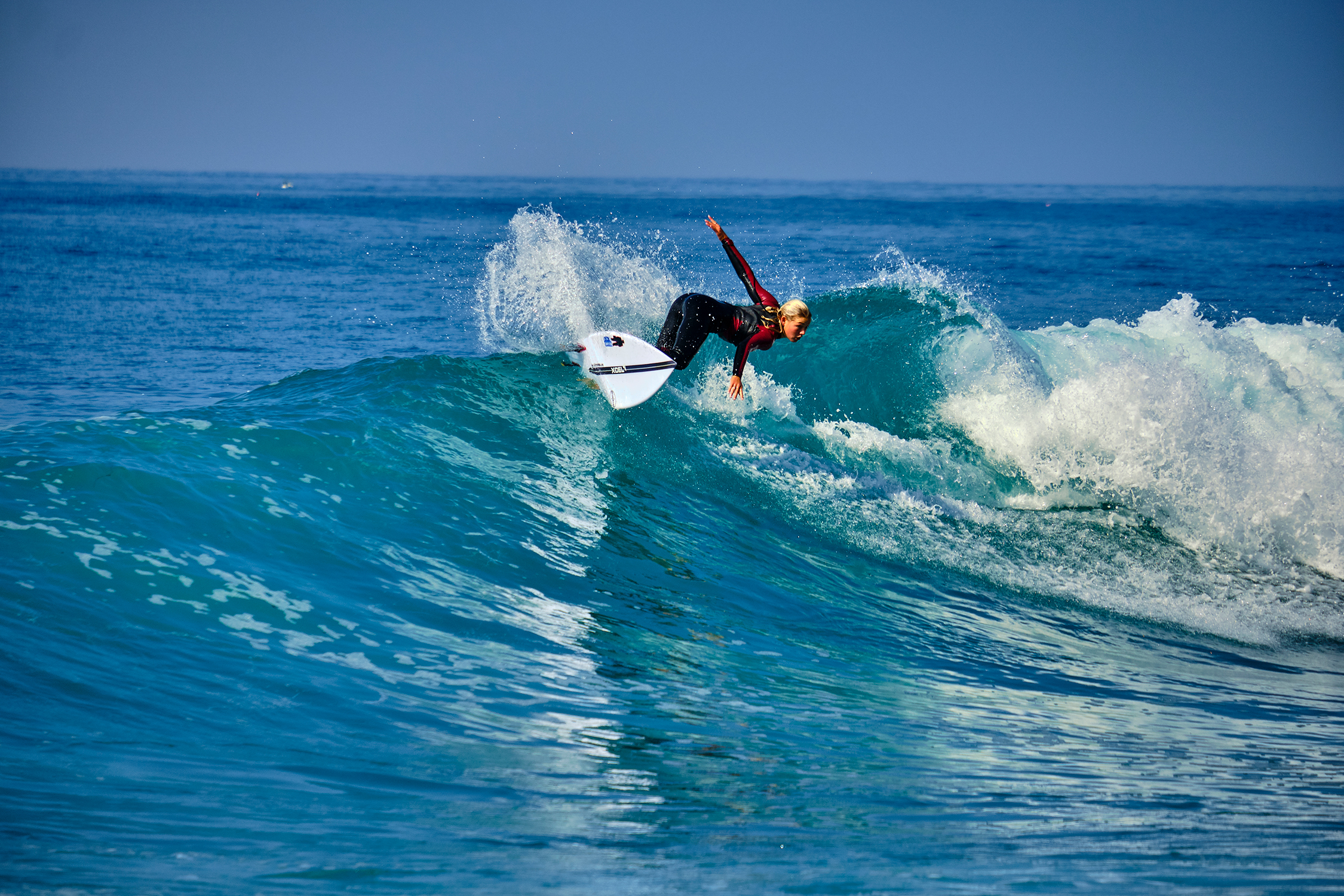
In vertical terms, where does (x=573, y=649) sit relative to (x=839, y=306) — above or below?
below

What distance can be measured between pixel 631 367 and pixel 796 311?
5.87ft

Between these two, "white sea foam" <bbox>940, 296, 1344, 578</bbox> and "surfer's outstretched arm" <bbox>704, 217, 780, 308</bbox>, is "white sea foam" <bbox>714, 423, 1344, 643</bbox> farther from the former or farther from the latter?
"surfer's outstretched arm" <bbox>704, 217, 780, 308</bbox>

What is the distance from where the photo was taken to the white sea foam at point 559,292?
10602mm

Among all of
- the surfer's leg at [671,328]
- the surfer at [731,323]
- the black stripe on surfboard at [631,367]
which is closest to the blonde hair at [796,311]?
the surfer at [731,323]

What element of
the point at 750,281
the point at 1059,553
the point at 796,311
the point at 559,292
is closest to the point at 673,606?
the point at 796,311

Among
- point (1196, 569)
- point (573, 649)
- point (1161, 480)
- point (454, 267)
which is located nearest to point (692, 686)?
point (573, 649)

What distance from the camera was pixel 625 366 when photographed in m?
8.79

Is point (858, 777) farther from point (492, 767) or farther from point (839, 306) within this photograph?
point (839, 306)

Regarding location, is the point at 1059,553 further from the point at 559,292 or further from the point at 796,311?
the point at 559,292

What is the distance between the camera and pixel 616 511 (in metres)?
7.63

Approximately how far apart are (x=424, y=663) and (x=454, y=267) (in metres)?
23.7

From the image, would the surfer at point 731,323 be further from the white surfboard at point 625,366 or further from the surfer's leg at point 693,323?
the white surfboard at point 625,366

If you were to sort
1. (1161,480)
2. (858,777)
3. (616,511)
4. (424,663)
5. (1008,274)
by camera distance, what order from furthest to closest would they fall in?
(1008,274) < (1161,480) < (616,511) < (424,663) < (858,777)

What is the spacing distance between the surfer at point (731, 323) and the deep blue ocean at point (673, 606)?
3.56 ft
